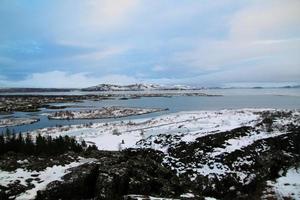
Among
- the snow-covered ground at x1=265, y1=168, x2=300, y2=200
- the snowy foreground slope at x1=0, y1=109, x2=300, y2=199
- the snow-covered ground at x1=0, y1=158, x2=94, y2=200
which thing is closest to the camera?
the snow-covered ground at x1=0, y1=158, x2=94, y2=200

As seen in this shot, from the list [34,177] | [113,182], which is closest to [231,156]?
[113,182]

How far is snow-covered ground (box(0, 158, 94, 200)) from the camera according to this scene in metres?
14.9

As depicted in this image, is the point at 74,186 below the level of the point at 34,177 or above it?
below

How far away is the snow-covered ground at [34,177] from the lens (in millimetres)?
14877

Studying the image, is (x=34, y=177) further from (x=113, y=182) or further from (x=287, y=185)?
(x=287, y=185)

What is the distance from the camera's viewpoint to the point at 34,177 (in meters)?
16.5

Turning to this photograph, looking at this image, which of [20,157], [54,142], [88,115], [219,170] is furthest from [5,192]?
[88,115]

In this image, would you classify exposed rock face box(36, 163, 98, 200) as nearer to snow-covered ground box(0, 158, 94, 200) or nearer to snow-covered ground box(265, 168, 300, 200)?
snow-covered ground box(0, 158, 94, 200)

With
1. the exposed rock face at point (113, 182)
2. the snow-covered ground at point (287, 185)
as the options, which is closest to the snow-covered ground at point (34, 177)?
the exposed rock face at point (113, 182)

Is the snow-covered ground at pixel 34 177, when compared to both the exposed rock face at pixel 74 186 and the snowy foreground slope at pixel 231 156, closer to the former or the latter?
the snowy foreground slope at pixel 231 156

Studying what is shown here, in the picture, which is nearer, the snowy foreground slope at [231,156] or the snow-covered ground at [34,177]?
the snow-covered ground at [34,177]

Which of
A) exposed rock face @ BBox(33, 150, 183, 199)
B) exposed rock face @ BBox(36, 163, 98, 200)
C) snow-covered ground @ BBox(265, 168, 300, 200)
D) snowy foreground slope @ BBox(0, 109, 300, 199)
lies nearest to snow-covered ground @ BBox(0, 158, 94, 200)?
snowy foreground slope @ BBox(0, 109, 300, 199)

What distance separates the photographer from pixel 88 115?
2687 inches

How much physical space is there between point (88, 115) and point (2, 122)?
16.4m
